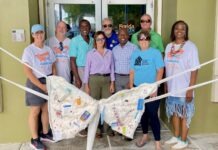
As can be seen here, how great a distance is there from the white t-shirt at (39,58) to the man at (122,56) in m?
0.76

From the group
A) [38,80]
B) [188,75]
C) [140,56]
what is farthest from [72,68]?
[188,75]

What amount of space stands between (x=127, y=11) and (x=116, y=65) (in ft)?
3.74

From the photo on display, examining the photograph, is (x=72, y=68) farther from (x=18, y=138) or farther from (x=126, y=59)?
(x=18, y=138)

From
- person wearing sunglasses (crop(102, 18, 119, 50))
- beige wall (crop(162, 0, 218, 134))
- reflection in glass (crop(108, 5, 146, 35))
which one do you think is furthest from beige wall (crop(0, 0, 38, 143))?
beige wall (crop(162, 0, 218, 134))

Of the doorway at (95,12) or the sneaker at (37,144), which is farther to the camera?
the doorway at (95,12)

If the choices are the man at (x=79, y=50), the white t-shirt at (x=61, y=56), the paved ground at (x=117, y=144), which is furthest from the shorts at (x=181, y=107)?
the white t-shirt at (x=61, y=56)

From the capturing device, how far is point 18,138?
3.76m

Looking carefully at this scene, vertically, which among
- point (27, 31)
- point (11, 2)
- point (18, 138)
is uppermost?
point (11, 2)

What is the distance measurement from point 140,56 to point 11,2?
158cm

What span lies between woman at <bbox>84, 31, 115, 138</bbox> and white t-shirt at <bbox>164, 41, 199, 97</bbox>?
2.18 ft

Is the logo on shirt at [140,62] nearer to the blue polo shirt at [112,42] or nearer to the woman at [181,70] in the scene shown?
the woman at [181,70]

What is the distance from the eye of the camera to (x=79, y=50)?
3654mm

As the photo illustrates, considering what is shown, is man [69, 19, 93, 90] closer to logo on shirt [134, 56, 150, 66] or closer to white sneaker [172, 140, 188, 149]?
logo on shirt [134, 56, 150, 66]

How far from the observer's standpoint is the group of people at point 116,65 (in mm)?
3297
